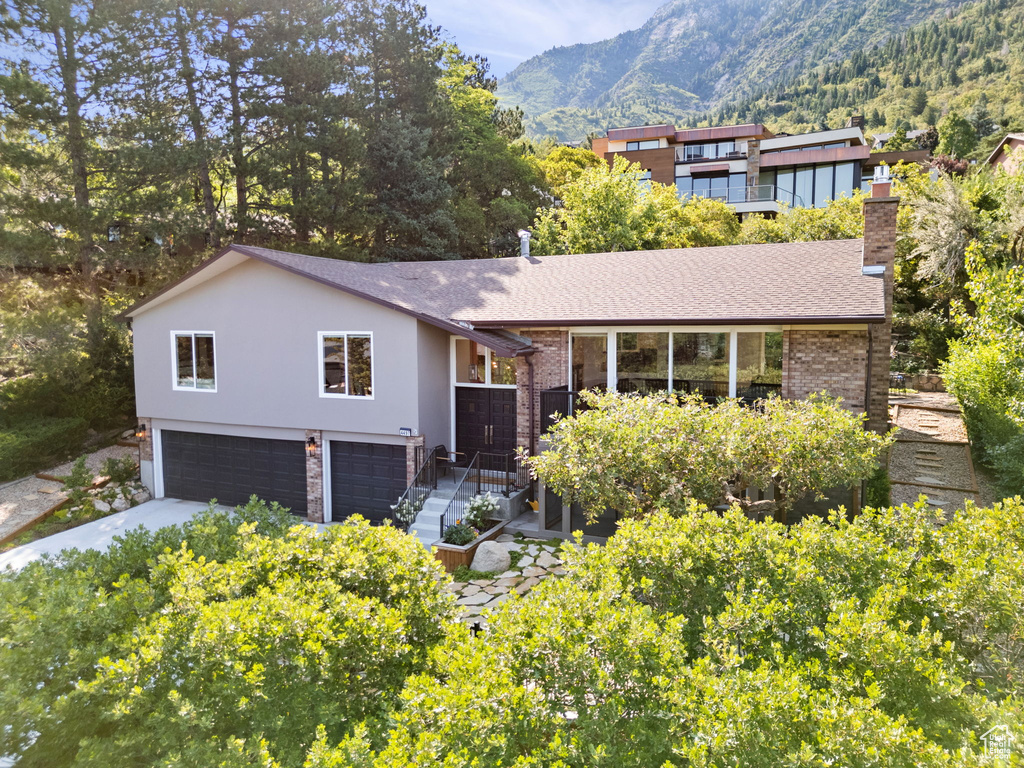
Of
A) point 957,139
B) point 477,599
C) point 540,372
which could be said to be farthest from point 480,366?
point 957,139

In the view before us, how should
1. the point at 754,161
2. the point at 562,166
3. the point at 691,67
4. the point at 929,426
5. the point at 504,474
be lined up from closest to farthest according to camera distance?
the point at 504,474
the point at 929,426
the point at 562,166
the point at 754,161
the point at 691,67

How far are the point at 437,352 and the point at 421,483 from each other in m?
2.96

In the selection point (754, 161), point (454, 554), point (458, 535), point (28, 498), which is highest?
point (754, 161)

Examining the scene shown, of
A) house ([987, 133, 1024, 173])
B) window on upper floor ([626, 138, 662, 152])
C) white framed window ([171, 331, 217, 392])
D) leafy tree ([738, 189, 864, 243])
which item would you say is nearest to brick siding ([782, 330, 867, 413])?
white framed window ([171, 331, 217, 392])

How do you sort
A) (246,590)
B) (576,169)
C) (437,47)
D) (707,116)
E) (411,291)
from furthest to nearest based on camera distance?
(707,116) → (576,169) → (437,47) → (411,291) → (246,590)

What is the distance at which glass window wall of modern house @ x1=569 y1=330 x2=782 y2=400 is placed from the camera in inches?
503

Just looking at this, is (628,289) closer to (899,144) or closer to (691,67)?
(899,144)

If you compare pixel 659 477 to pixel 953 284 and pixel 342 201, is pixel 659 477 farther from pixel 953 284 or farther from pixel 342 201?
pixel 342 201

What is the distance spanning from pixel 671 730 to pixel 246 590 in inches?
146

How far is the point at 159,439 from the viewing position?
1738 cm

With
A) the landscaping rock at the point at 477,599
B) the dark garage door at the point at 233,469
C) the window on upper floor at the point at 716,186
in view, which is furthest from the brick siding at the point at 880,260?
the window on upper floor at the point at 716,186

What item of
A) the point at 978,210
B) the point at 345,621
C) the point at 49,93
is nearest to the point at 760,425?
the point at 345,621

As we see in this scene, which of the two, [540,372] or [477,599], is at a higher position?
[540,372]

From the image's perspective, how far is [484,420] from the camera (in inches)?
586
